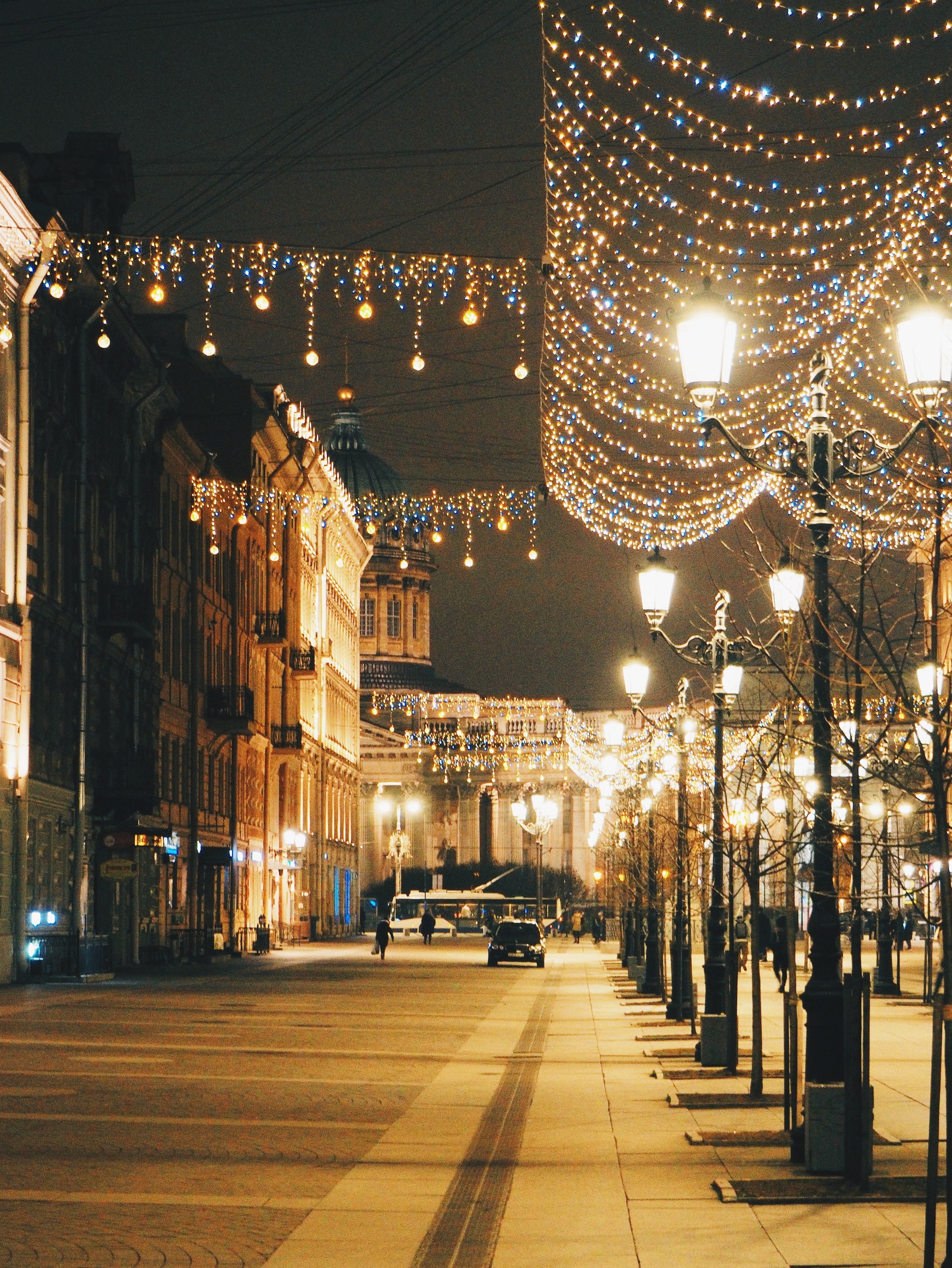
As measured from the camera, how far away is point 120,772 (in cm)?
4925

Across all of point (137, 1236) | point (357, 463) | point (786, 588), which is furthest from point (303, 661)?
point (357, 463)

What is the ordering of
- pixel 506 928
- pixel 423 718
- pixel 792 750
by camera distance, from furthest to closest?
pixel 423 718 < pixel 506 928 < pixel 792 750

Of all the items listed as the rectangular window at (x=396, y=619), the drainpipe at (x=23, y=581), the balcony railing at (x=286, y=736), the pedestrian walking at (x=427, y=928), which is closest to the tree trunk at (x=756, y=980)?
the drainpipe at (x=23, y=581)

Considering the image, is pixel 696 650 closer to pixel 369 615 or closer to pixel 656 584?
pixel 656 584

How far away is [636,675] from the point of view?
2673 centimetres

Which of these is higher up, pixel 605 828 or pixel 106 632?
pixel 106 632

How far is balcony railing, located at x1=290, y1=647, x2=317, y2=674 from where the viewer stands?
80.0 m

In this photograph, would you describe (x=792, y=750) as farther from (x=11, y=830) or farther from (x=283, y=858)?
(x=283, y=858)

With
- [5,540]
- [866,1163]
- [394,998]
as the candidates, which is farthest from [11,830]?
[866,1163]

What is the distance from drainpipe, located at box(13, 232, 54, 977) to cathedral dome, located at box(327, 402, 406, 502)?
13260 centimetres

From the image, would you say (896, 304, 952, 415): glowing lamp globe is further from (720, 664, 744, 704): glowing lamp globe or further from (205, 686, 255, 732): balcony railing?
(205, 686, 255, 732): balcony railing

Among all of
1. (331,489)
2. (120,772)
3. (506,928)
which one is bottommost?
(506,928)

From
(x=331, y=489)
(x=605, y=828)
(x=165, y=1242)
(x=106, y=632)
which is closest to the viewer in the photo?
(x=165, y=1242)

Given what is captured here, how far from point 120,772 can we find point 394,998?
12917 millimetres
